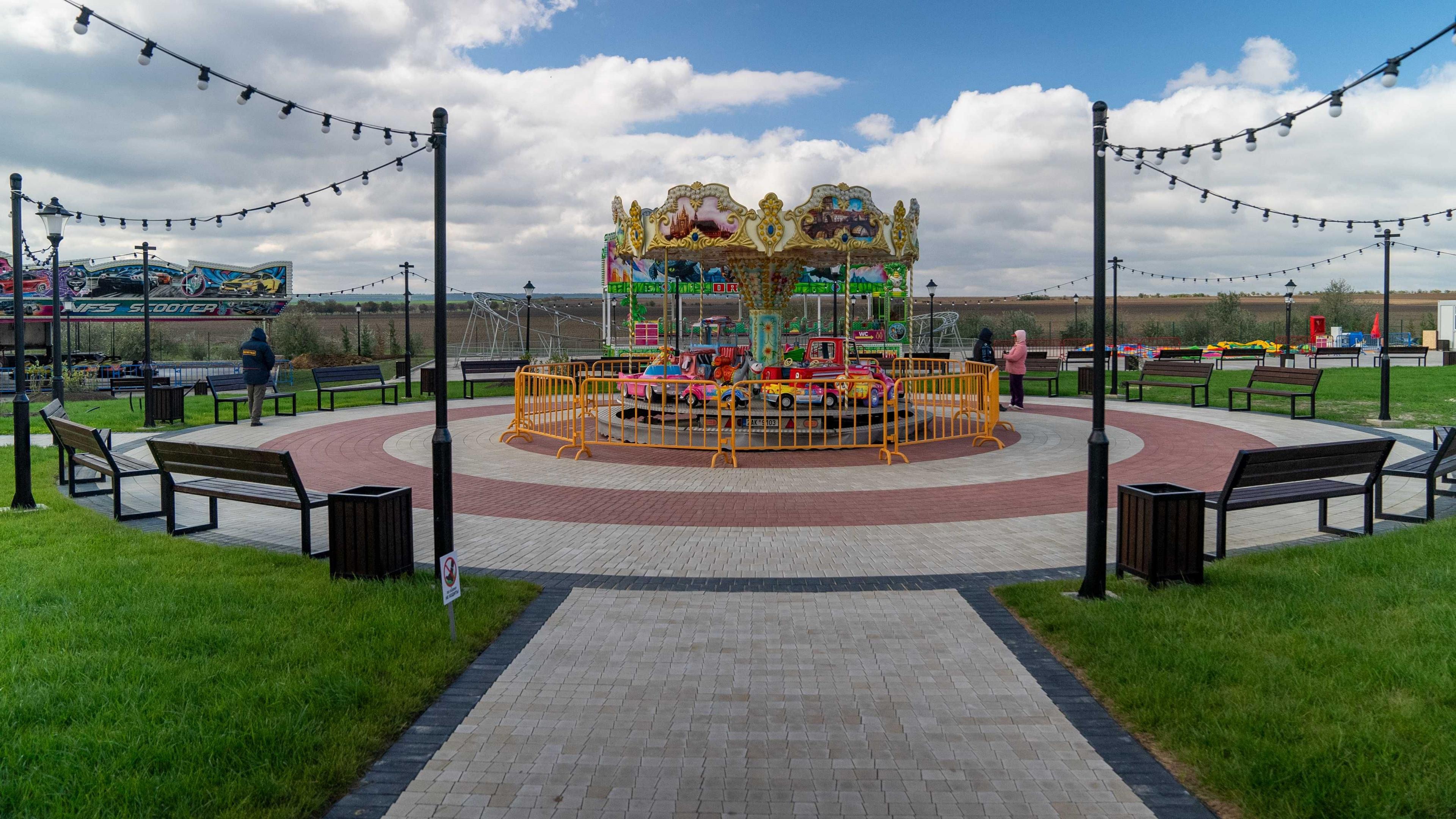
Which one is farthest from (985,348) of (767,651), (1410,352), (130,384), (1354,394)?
(1410,352)

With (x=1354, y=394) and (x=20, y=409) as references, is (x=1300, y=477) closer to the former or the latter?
(x=20, y=409)

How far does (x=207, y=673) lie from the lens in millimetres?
4520

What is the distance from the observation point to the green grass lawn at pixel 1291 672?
138 inches

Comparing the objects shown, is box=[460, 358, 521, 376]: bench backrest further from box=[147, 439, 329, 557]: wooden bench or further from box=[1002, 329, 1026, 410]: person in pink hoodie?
box=[147, 439, 329, 557]: wooden bench

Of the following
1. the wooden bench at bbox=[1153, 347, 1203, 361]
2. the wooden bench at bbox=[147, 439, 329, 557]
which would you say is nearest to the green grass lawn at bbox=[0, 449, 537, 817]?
the wooden bench at bbox=[147, 439, 329, 557]

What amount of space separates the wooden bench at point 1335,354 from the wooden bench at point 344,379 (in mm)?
36924

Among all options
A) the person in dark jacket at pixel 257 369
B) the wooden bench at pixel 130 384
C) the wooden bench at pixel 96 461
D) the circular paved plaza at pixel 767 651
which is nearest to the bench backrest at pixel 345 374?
the person in dark jacket at pixel 257 369

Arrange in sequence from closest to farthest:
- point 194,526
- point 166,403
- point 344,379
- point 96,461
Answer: point 194,526, point 96,461, point 166,403, point 344,379

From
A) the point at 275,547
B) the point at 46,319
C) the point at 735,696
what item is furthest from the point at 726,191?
the point at 46,319

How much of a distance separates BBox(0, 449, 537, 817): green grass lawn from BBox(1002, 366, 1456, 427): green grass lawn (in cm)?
1770

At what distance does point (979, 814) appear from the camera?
336 centimetres

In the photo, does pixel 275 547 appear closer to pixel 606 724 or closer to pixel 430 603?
pixel 430 603

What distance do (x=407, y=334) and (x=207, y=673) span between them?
21.1 metres

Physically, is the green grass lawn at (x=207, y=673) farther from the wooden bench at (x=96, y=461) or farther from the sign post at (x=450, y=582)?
the wooden bench at (x=96, y=461)
